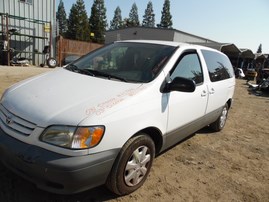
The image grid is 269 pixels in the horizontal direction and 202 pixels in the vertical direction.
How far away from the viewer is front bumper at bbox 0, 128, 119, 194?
86.9 inches

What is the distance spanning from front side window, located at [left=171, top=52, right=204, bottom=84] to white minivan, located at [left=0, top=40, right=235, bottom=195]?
0.02 m

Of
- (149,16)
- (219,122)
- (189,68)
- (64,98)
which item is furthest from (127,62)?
(149,16)

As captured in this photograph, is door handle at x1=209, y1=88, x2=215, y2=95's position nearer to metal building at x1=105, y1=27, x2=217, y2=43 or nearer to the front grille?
the front grille

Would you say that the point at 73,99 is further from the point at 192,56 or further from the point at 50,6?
the point at 50,6

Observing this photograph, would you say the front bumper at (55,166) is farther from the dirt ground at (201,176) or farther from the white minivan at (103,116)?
the dirt ground at (201,176)

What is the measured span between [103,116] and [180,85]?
1.11 m

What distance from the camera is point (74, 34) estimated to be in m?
59.8

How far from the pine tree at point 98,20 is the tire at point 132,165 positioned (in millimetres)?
60080

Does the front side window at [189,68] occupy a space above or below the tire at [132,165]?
above

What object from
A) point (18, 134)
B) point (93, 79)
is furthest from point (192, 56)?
point (18, 134)

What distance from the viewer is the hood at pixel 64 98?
2.37 m

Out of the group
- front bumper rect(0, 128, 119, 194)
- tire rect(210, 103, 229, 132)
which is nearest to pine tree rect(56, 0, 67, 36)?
tire rect(210, 103, 229, 132)

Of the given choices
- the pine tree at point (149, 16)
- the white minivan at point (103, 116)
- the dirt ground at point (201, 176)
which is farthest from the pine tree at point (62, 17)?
the white minivan at point (103, 116)

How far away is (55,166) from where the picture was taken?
2.19 m
